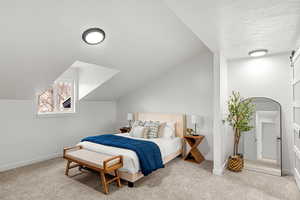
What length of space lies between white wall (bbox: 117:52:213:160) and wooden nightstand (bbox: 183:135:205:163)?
24 centimetres

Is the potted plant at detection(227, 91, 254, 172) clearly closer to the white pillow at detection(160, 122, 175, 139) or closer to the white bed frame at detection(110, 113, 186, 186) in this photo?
the white bed frame at detection(110, 113, 186, 186)

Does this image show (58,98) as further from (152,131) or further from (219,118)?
(219,118)

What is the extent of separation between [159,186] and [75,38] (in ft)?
8.82

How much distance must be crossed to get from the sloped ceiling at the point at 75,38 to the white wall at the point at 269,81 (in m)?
1.03

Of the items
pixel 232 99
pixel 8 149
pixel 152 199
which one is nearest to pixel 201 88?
pixel 232 99

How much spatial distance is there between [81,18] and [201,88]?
2.97 meters

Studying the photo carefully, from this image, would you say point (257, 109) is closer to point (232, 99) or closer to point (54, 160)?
point (232, 99)

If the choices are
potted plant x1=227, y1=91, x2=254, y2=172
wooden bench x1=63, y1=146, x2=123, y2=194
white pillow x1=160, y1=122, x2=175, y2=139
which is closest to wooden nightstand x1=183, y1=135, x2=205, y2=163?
white pillow x1=160, y1=122, x2=175, y2=139

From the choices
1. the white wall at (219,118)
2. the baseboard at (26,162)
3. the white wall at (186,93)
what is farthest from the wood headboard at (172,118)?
A: the baseboard at (26,162)

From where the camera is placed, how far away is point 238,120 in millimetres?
3354

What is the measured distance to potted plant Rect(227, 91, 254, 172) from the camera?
3.27 m

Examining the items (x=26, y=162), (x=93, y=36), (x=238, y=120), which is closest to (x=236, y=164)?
(x=238, y=120)

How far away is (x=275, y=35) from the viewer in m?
2.43

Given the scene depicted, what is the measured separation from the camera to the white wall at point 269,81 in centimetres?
319
